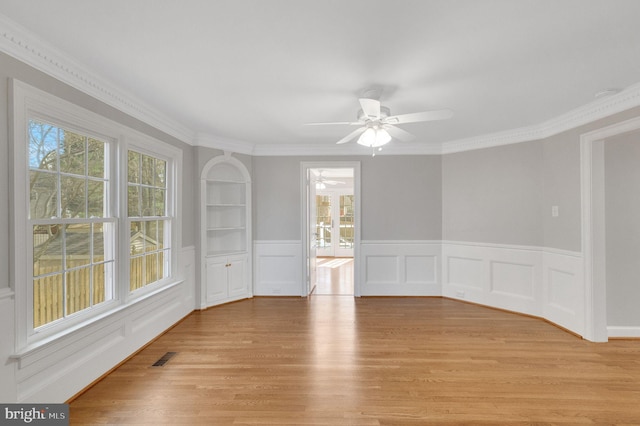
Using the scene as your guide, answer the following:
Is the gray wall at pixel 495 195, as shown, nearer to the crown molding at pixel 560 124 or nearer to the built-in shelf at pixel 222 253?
the crown molding at pixel 560 124

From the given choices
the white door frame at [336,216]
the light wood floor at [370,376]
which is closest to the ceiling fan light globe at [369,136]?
the light wood floor at [370,376]

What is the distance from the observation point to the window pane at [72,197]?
2.30 m

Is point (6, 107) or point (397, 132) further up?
point (397, 132)

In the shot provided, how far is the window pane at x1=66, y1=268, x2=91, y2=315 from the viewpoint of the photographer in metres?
2.34

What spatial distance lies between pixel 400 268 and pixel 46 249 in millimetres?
4393

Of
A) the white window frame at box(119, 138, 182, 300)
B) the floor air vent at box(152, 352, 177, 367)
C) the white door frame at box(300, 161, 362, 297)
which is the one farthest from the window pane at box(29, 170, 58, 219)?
the white door frame at box(300, 161, 362, 297)

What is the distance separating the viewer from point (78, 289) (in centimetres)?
242

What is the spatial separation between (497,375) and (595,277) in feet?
5.76

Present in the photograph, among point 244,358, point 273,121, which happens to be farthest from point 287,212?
point 244,358

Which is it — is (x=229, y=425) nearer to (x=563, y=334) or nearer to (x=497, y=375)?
(x=497, y=375)

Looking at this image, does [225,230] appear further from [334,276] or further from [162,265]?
[334,276]

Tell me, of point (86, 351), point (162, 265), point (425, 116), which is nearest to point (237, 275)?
point (162, 265)

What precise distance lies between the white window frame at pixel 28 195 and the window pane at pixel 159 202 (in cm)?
45

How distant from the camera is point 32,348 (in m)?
1.93
